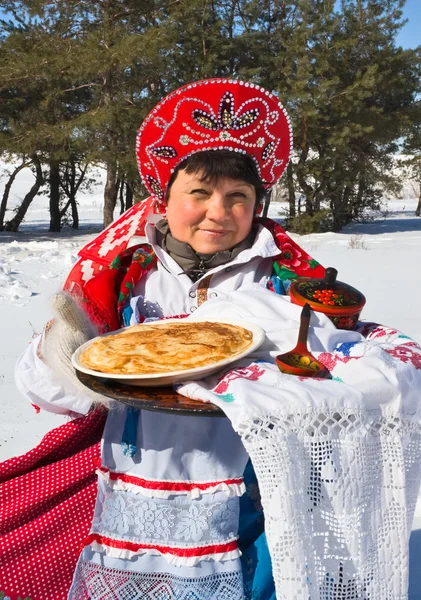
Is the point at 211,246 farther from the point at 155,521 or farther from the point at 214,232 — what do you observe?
the point at 155,521

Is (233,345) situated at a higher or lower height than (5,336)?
higher

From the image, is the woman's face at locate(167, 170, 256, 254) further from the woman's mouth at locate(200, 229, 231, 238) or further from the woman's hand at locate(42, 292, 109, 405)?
the woman's hand at locate(42, 292, 109, 405)

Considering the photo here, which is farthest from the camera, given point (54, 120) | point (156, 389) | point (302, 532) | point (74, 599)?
point (54, 120)

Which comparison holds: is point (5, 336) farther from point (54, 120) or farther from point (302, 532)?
point (54, 120)

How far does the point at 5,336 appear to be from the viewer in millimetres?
4309

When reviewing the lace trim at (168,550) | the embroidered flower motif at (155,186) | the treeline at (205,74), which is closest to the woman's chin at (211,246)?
the embroidered flower motif at (155,186)

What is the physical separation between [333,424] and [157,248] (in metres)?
0.77

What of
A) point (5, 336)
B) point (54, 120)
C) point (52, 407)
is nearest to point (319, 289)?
point (52, 407)

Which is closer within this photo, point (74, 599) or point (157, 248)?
point (74, 599)

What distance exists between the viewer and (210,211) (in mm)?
1511

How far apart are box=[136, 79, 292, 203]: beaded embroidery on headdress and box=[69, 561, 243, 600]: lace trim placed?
0.99 metres

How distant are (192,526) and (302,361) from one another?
511mm

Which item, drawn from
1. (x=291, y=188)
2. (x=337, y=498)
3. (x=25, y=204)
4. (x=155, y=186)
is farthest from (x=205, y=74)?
(x=337, y=498)

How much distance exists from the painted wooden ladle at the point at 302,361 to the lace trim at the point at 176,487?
401 mm
